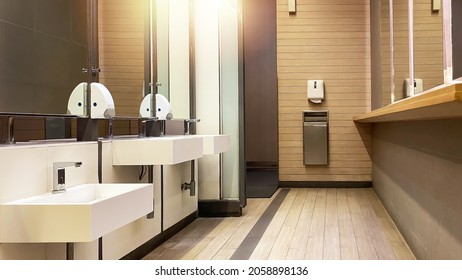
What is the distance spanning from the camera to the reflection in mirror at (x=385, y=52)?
5625mm

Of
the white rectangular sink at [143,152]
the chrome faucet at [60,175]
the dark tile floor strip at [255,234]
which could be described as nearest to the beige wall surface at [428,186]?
the dark tile floor strip at [255,234]

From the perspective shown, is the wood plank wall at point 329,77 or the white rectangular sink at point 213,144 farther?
the wood plank wall at point 329,77

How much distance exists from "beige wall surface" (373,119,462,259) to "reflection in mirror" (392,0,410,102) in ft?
1.10

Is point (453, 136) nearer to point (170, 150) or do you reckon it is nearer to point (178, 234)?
point (170, 150)

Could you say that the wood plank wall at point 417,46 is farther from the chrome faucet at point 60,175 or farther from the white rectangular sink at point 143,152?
the chrome faucet at point 60,175

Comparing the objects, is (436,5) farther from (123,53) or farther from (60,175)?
(60,175)

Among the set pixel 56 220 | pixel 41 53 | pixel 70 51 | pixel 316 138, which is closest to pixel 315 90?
pixel 316 138

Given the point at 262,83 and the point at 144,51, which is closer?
the point at 144,51

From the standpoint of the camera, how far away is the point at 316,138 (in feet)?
24.5

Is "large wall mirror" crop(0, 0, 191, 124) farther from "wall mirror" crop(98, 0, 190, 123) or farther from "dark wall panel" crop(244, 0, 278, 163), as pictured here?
"dark wall panel" crop(244, 0, 278, 163)

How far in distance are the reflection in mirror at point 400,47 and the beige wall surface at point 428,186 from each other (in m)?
0.33

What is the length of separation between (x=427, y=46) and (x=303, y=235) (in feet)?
5.53

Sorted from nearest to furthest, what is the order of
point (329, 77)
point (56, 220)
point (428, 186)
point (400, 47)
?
1. point (56, 220)
2. point (428, 186)
3. point (400, 47)
4. point (329, 77)

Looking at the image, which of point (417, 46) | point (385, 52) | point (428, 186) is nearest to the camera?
point (428, 186)
